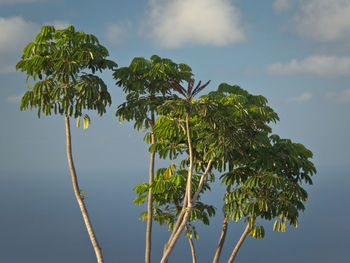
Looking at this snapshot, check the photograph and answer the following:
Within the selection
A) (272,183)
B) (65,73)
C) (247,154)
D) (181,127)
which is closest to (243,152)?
(247,154)

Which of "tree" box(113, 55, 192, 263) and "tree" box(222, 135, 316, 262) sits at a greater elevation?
"tree" box(113, 55, 192, 263)

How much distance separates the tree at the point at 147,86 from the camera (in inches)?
491

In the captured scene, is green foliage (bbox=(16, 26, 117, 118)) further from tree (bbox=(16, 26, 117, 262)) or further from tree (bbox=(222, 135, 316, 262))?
tree (bbox=(222, 135, 316, 262))

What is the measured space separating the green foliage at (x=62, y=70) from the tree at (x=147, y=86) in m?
1.21

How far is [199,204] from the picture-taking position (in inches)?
535

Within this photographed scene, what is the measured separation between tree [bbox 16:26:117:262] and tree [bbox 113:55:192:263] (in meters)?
1.17

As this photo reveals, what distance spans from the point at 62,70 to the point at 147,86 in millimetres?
2935

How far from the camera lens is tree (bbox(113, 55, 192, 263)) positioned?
12.5 metres

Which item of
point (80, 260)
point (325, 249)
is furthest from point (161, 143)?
point (325, 249)

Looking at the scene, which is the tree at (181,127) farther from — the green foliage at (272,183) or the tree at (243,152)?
the green foliage at (272,183)

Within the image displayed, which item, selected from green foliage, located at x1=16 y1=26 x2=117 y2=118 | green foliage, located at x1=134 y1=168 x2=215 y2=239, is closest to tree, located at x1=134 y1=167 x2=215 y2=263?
green foliage, located at x1=134 y1=168 x2=215 y2=239

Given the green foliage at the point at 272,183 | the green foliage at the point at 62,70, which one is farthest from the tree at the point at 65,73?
the green foliage at the point at 272,183

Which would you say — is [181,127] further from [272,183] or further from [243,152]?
[272,183]

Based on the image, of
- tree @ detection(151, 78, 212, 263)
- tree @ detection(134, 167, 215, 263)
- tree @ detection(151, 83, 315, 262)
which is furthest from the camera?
tree @ detection(134, 167, 215, 263)
